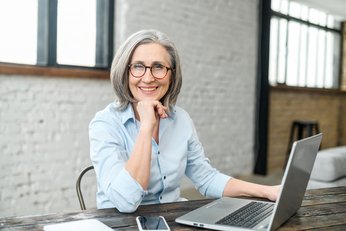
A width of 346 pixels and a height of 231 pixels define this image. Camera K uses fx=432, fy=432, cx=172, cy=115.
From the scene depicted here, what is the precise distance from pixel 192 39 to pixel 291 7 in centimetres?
327

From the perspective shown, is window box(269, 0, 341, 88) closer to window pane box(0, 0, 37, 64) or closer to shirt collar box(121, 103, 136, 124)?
window pane box(0, 0, 37, 64)

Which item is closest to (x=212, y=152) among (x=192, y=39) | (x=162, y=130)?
(x=192, y=39)

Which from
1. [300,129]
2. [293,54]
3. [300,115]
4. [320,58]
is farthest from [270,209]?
[320,58]

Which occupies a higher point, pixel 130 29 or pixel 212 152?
pixel 130 29

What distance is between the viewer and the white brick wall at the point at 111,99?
345 centimetres

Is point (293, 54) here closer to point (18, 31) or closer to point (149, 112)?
point (18, 31)

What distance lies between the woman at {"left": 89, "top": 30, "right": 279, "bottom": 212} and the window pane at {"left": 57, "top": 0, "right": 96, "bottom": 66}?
83.8 inches

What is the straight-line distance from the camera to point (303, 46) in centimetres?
782

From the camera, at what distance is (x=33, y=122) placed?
3.53 meters

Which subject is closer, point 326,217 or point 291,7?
point 326,217

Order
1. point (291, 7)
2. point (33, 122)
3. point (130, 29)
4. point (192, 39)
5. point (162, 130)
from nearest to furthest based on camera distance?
point (162, 130) → point (33, 122) → point (130, 29) → point (192, 39) → point (291, 7)

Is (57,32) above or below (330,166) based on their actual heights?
above

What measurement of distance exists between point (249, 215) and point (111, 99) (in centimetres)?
288

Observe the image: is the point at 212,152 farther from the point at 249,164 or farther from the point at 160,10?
the point at 160,10
